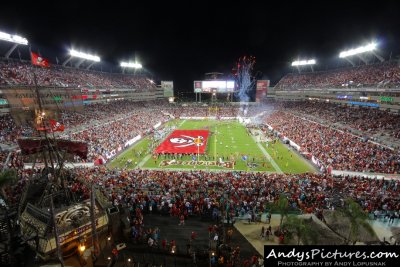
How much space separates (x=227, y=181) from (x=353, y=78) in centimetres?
4564

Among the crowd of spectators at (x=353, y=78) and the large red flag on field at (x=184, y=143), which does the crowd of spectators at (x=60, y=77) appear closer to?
the large red flag on field at (x=184, y=143)

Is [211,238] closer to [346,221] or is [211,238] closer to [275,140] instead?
[346,221]

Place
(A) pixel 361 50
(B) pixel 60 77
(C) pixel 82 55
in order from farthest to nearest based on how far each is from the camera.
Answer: (C) pixel 82 55, (A) pixel 361 50, (B) pixel 60 77

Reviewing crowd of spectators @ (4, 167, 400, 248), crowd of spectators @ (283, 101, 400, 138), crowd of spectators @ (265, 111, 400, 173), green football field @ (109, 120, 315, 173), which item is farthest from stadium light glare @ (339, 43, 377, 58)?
crowd of spectators @ (4, 167, 400, 248)

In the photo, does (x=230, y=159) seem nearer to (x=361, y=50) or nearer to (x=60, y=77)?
(x=361, y=50)

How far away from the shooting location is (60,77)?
51.6m

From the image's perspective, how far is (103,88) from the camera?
6519cm

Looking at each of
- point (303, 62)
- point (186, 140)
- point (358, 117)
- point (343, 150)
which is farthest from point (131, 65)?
point (343, 150)

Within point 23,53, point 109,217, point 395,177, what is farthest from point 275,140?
point 23,53

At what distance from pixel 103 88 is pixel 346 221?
63.4m

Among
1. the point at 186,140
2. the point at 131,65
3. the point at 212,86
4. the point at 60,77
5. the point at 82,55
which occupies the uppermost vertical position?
the point at 131,65

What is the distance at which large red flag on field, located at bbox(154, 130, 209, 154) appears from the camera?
37031 mm

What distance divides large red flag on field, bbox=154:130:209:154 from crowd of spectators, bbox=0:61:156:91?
2029 centimetres

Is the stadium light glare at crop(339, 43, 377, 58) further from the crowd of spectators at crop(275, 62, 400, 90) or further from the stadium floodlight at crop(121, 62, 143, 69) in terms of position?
the stadium floodlight at crop(121, 62, 143, 69)
